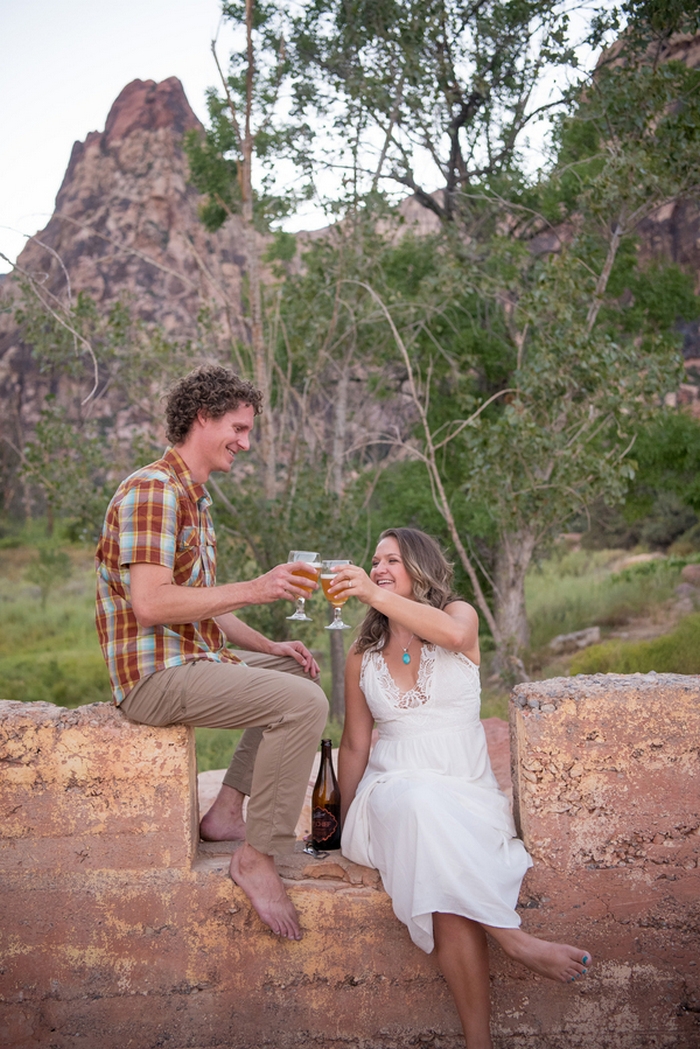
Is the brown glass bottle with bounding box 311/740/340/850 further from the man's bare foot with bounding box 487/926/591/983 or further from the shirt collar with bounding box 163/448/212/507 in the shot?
the shirt collar with bounding box 163/448/212/507

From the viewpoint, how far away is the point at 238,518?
7.32 meters

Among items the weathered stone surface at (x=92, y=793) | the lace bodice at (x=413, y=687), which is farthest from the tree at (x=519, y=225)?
the weathered stone surface at (x=92, y=793)

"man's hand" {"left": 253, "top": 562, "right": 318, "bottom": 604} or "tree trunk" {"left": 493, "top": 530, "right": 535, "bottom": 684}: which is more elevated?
"man's hand" {"left": 253, "top": 562, "right": 318, "bottom": 604}

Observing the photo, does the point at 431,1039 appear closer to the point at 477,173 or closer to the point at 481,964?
the point at 481,964

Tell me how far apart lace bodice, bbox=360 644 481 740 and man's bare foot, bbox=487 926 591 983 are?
71 centimetres

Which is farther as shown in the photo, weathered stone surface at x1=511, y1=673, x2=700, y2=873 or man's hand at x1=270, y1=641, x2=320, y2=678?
man's hand at x1=270, y1=641, x2=320, y2=678

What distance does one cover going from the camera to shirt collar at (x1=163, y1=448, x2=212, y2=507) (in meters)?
2.99

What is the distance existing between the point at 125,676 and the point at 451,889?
119cm

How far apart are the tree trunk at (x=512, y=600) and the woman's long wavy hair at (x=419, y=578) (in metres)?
3.78

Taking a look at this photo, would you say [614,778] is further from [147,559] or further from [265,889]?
[147,559]

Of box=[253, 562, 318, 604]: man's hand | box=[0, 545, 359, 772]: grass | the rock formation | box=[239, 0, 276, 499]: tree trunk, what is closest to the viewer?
box=[253, 562, 318, 604]: man's hand

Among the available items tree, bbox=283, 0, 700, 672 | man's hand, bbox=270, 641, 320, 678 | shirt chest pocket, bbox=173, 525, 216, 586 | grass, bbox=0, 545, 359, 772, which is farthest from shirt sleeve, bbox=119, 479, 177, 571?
grass, bbox=0, 545, 359, 772

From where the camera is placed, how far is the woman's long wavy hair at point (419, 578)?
129 inches

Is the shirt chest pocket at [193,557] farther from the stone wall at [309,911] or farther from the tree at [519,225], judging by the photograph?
the tree at [519,225]
